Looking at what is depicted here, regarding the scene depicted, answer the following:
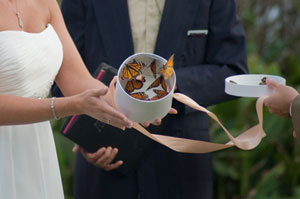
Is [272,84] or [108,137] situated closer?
[272,84]

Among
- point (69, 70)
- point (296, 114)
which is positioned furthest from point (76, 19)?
point (296, 114)

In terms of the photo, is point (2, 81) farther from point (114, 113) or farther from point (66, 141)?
point (66, 141)

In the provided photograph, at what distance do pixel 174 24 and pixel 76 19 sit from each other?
546mm

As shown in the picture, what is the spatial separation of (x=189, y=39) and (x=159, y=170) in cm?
72

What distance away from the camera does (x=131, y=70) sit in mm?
2412

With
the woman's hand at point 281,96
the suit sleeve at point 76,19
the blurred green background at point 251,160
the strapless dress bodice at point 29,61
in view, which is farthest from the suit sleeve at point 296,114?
the blurred green background at point 251,160

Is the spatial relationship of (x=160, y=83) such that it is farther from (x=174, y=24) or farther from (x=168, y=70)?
(x=174, y=24)

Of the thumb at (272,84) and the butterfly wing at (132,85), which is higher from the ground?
the butterfly wing at (132,85)

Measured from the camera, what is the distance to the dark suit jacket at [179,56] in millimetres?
3195

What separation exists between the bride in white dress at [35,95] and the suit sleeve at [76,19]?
1.27ft

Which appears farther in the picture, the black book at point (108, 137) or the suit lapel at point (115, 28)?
the suit lapel at point (115, 28)

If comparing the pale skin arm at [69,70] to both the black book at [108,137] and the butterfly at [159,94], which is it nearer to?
the black book at [108,137]

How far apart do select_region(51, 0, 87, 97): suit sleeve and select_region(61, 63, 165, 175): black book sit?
0.37 meters

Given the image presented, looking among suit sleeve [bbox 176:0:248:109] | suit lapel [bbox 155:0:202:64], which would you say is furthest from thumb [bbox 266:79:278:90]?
suit lapel [bbox 155:0:202:64]
